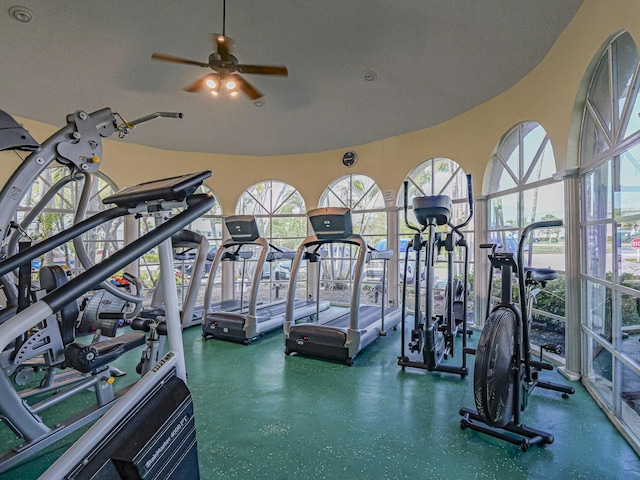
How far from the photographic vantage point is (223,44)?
3068 mm

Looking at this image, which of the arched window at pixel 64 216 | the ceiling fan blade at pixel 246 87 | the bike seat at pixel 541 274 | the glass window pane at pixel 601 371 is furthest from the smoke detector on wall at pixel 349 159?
the glass window pane at pixel 601 371

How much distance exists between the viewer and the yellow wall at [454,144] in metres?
2.96

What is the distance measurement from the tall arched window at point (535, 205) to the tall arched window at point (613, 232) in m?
0.58

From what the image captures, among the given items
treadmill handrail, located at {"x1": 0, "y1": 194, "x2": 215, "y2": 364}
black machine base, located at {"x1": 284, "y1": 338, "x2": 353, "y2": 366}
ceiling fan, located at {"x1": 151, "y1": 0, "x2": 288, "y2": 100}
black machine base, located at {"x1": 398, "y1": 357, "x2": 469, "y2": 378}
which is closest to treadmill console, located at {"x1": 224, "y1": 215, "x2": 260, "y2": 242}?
black machine base, located at {"x1": 284, "y1": 338, "x2": 353, "y2": 366}

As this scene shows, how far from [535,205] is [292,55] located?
3573 millimetres

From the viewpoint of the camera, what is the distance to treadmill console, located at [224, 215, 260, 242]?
4867 millimetres

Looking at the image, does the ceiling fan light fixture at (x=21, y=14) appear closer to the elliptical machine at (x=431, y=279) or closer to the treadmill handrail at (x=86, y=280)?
the treadmill handrail at (x=86, y=280)

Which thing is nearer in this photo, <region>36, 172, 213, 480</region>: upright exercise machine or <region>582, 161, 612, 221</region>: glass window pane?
<region>36, 172, 213, 480</region>: upright exercise machine

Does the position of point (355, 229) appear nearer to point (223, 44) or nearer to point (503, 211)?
point (503, 211)

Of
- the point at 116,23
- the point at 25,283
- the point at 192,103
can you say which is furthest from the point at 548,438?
the point at 192,103

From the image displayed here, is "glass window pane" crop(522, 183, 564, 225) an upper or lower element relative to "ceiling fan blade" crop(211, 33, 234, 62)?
lower

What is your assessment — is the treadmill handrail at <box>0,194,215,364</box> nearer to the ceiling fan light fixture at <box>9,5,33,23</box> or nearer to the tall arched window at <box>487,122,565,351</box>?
the ceiling fan light fixture at <box>9,5,33,23</box>

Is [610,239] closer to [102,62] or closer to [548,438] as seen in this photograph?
[548,438]

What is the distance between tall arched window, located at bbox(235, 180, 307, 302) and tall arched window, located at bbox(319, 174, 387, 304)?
2.65 ft
